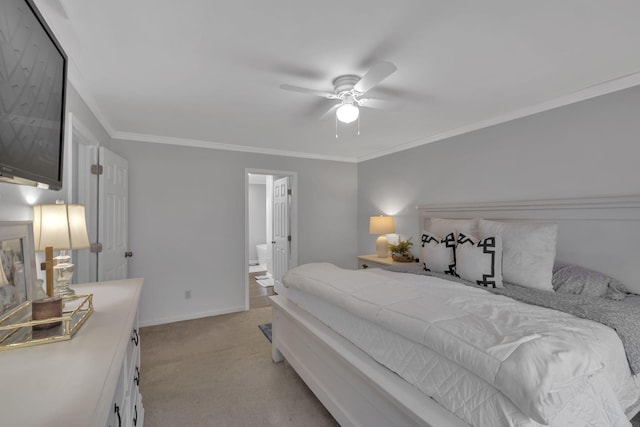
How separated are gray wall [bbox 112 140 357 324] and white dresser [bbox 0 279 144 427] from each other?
2.64 metres

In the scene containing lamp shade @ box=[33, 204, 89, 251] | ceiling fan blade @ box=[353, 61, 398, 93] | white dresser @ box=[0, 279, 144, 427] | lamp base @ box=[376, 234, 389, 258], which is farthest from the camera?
lamp base @ box=[376, 234, 389, 258]

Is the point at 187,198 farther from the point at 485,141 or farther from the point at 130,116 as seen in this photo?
the point at 485,141

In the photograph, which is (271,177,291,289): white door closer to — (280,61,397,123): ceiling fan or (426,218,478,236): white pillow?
(426,218,478,236): white pillow

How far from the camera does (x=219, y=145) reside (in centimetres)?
385

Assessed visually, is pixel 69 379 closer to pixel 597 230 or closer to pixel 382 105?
pixel 382 105

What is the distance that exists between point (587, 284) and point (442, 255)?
994 millimetres

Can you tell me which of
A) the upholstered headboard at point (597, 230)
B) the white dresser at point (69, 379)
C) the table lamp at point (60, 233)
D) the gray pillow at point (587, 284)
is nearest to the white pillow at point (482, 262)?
the gray pillow at point (587, 284)

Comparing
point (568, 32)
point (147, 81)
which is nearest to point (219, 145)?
point (147, 81)

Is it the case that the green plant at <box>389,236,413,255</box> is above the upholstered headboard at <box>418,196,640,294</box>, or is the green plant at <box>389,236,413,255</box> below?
below

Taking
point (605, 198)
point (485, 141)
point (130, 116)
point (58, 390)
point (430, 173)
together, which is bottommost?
point (58, 390)

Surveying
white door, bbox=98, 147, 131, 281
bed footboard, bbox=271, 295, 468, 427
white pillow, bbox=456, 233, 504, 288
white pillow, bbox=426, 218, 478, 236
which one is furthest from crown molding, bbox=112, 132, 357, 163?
white pillow, bbox=456, 233, 504, 288

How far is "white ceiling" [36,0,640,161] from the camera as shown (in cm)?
142

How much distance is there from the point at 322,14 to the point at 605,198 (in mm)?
2474

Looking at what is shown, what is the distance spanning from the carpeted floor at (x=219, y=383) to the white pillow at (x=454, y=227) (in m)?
1.97
